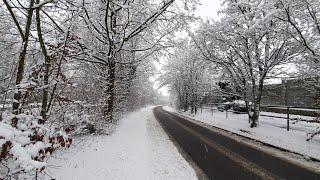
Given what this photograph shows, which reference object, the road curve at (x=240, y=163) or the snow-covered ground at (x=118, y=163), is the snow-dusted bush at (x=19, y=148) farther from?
the road curve at (x=240, y=163)

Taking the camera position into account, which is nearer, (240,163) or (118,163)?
(118,163)

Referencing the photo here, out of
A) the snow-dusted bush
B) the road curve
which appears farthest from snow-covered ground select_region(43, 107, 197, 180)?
the snow-dusted bush

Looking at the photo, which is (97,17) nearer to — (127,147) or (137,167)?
(127,147)

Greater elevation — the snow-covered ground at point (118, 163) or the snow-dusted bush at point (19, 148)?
the snow-dusted bush at point (19, 148)

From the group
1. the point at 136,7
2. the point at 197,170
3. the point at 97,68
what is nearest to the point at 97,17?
the point at 136,7

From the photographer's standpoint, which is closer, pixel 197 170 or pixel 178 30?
pixel 197 170

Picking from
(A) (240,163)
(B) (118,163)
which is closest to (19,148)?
(B) (118,163)

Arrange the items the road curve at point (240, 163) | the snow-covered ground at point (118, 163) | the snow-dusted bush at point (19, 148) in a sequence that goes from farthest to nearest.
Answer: the road curve at point (240, 163), the snow-covered ground at point (118, 163), the snow-dusted bush at point (19, 148)

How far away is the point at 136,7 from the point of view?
50.0 ft

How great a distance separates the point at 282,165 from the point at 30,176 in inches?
250

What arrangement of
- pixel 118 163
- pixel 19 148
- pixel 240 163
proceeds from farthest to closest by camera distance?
pixel 240 163 < pixel 118 163 < pixel 19 148

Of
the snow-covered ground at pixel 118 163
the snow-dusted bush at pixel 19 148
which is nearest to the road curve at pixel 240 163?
the snow-covered ground at pixel 118 163

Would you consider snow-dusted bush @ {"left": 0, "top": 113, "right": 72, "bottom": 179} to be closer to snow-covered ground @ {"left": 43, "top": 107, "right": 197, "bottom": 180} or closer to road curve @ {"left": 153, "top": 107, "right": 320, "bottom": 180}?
snow-covered ground @ {"left": 43, "top": 107, "right": 197, "bottom": 180}

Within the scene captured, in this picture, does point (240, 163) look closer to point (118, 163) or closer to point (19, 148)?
point (118, 163)
